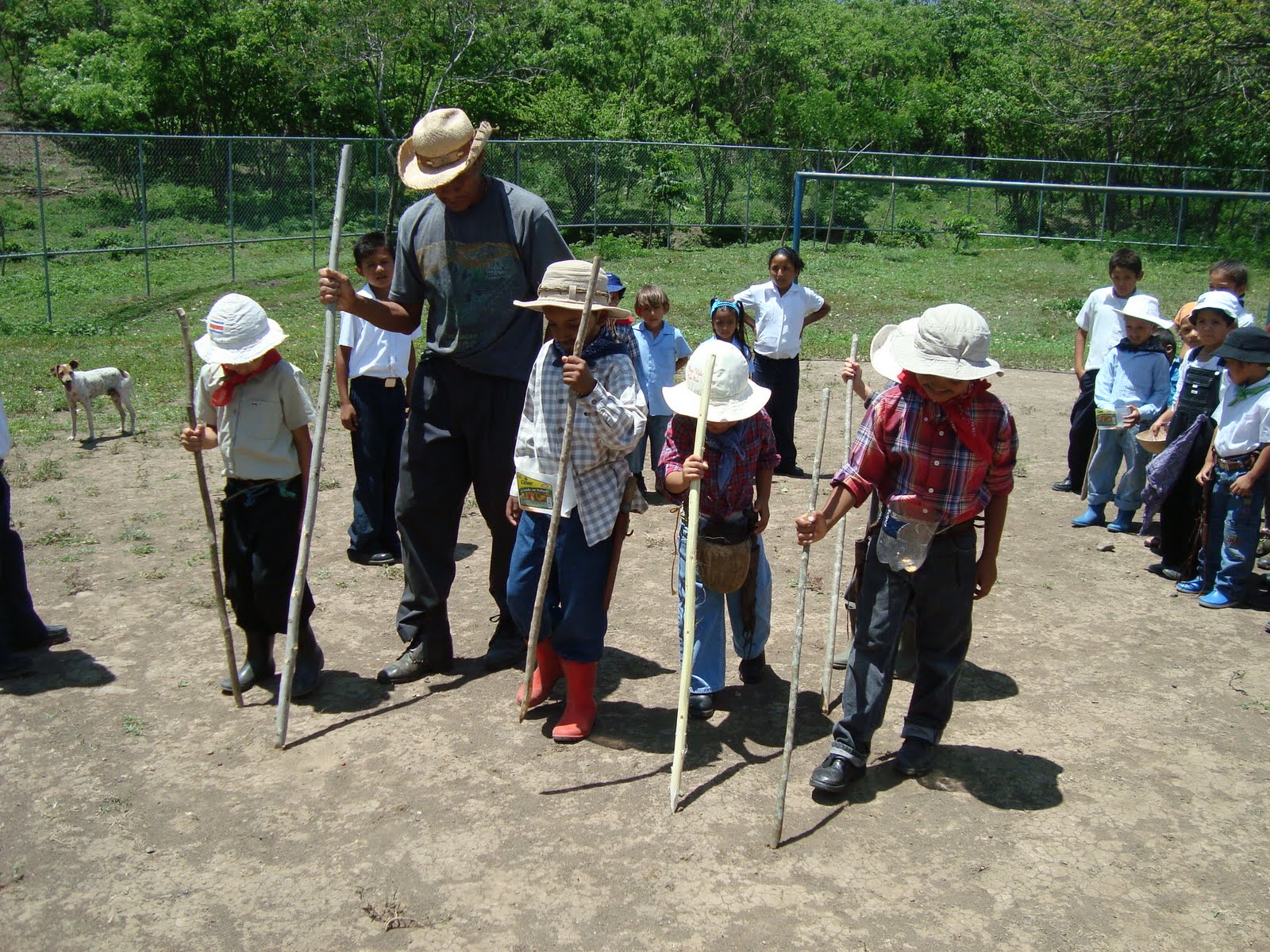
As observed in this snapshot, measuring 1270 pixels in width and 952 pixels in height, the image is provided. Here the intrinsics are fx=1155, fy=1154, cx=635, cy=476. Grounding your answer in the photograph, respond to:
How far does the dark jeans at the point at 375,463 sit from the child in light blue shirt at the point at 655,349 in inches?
66.3

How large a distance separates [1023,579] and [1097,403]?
1.89m

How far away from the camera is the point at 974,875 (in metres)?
3.85

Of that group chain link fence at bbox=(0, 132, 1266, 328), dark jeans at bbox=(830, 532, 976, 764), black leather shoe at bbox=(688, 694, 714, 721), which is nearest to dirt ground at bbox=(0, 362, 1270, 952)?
black leather shoe at bbox=(688, 694, 714, 721)

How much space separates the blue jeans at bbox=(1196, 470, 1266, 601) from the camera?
6391mm

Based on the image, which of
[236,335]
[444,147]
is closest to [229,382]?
[236,335]

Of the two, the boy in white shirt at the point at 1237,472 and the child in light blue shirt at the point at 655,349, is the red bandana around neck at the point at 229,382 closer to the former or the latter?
the child in light blue shirt at the point at 655,349

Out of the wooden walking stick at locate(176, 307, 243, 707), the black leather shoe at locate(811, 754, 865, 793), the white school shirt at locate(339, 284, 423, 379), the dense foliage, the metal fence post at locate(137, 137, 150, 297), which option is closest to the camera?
the black leather shoe at locate(811, 754, 865, 793)

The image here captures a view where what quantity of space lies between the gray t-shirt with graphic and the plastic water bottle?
1.79 m

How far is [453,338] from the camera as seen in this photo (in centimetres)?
503

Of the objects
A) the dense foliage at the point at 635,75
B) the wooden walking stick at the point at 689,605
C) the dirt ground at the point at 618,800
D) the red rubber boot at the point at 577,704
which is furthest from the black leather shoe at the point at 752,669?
the dense foliage at the point at 635,75

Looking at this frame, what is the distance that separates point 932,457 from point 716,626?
1.24m

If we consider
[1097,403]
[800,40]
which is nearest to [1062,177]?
[800,40]

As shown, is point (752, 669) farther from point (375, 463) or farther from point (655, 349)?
point (655, 349)

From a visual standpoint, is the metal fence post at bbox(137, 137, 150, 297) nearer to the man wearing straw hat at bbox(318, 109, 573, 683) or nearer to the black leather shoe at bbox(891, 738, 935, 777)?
the man wearing straw hat at bbox(318, 109, 573, 683)
